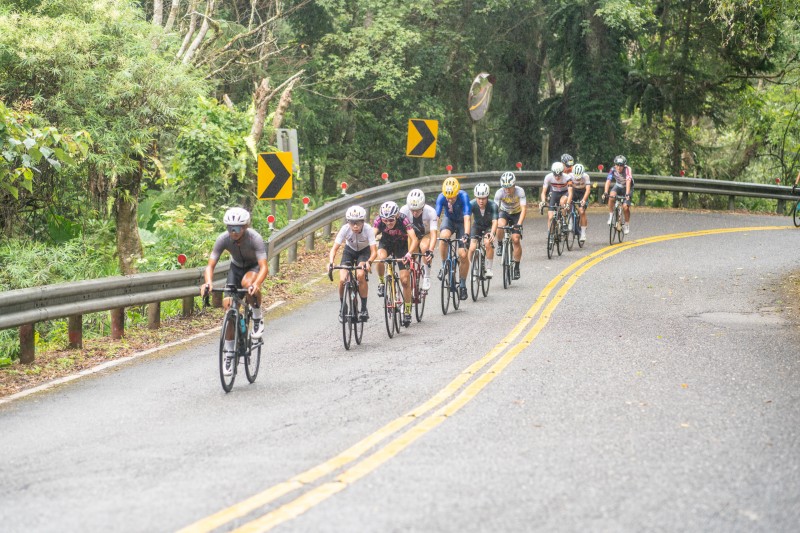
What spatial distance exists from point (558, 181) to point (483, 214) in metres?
5.39

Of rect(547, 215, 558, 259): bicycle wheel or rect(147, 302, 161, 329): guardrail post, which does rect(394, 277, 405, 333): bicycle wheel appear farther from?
rect(547, 215, 558, 259): bicycle wheel

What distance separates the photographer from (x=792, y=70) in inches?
1304

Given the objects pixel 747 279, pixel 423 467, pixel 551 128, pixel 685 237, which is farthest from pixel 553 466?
pixel 551 128

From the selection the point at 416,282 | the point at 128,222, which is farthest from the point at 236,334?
the point at 128,222

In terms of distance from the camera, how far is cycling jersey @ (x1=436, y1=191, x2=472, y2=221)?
1589 cm

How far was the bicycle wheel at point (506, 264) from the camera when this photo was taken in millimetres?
17906

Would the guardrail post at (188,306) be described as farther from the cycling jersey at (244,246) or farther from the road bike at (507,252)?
the road bike at (507,252)

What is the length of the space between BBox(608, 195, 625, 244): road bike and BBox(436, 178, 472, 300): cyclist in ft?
28.3

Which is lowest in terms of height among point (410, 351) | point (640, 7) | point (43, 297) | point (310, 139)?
point (410, 351)

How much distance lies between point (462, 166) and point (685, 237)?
1297cm

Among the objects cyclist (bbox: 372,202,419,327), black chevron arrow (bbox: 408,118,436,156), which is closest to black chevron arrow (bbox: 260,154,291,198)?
cyclist (bbox: 372,202,419,327)

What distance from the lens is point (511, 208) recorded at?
18422 millimetres

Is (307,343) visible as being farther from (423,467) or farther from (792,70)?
(792,70)

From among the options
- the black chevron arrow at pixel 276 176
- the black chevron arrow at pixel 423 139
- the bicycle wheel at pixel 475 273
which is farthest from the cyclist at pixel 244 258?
the black chevron arrow at pixel 423 139
